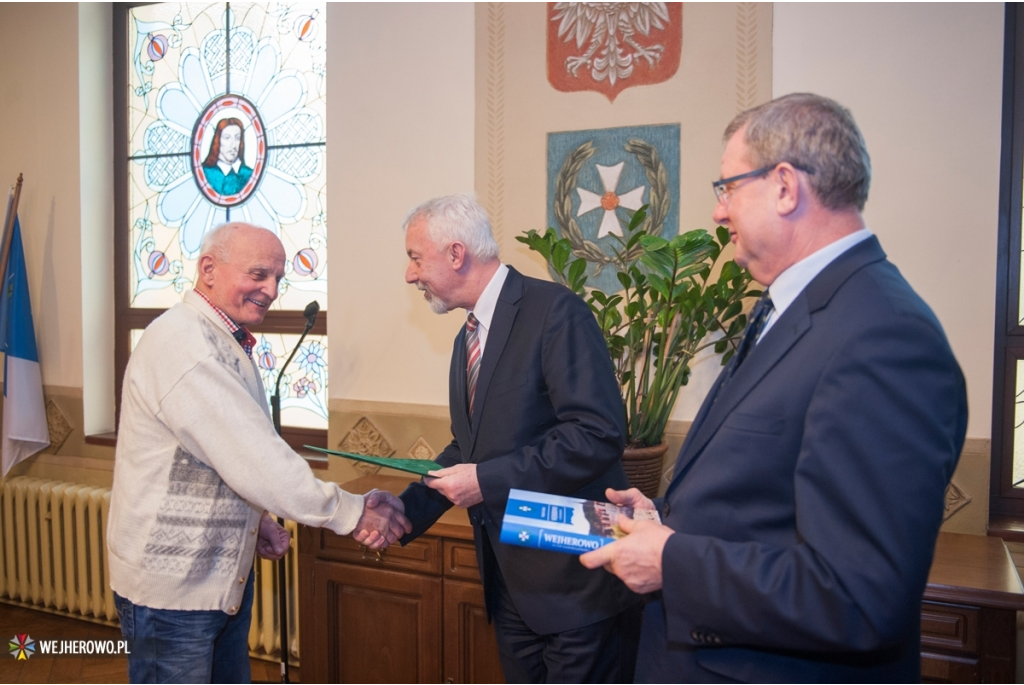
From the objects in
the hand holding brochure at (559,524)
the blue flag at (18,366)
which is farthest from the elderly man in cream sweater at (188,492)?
the blue flag at (18,366)

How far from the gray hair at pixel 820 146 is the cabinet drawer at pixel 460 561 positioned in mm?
1974

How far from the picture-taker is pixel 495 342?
6.35 feet

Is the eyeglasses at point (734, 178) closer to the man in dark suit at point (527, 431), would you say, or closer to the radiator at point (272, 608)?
the man in dark suit at point (527, 431)

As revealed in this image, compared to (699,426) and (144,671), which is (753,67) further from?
(144,671)

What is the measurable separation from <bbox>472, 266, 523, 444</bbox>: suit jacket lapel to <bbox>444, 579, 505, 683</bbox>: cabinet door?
1.05m

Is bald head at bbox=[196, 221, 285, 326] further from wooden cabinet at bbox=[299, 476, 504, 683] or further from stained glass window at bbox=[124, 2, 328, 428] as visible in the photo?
stained glass window at bbox=[124, 2, 328, 428]

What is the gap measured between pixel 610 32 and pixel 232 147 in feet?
7.24

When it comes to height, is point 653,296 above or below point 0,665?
above

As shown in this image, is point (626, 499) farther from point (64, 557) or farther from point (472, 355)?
point (64, 557)

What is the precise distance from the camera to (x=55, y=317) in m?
4.27

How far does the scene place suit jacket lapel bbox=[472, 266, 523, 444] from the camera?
6.31ft

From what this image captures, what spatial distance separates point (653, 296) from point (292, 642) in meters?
2.41

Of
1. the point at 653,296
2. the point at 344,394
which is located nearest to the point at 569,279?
the point at 653,296

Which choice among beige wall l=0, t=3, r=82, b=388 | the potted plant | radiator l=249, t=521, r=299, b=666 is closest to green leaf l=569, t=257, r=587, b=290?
the potted plant
